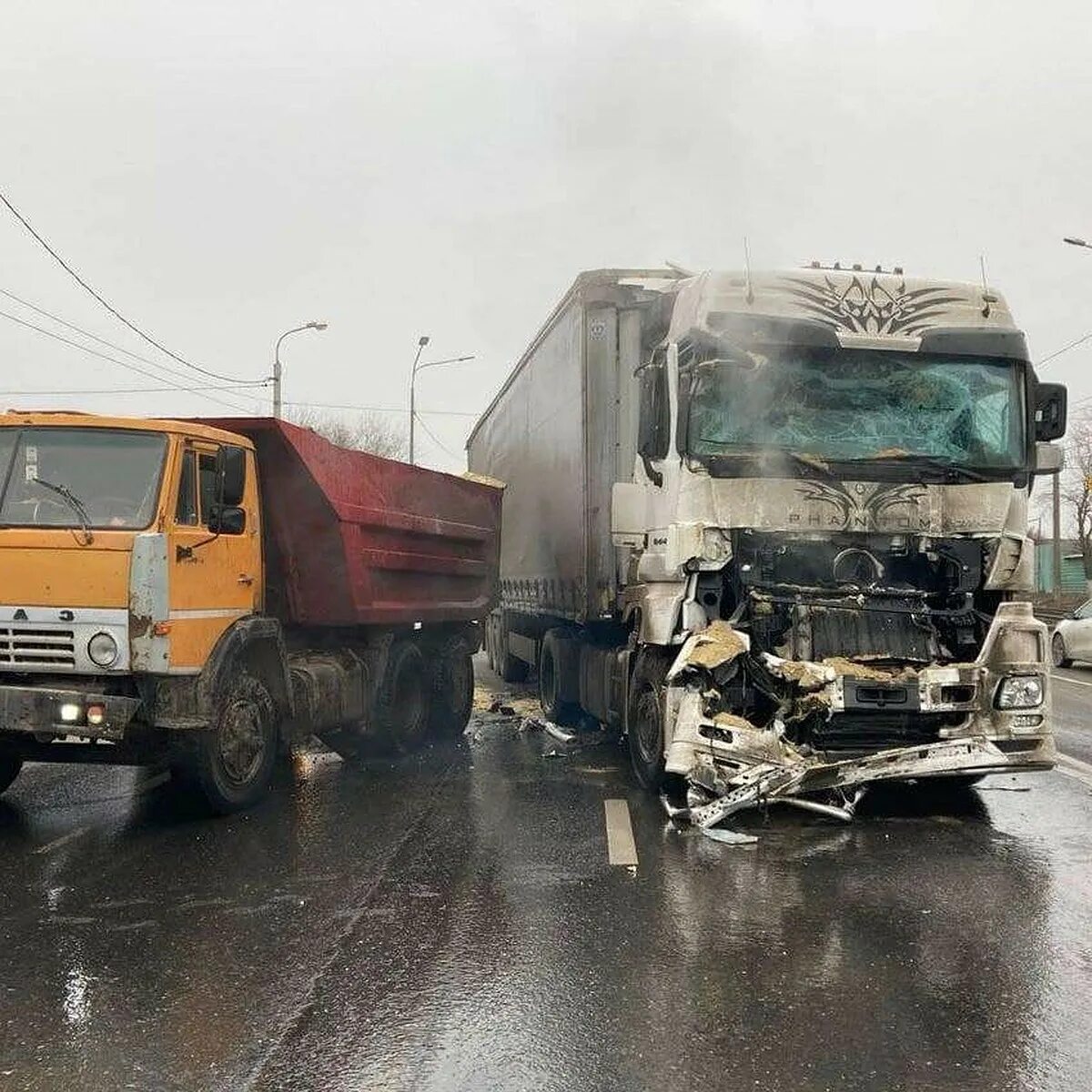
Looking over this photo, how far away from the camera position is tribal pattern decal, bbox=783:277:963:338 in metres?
7.14

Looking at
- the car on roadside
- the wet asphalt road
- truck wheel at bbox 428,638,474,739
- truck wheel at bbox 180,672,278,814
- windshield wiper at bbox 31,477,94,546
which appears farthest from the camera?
the car on roadside

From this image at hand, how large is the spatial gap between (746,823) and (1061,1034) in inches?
119

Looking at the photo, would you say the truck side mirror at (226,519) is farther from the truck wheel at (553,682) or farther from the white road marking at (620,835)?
the truck wheel at (553,682)

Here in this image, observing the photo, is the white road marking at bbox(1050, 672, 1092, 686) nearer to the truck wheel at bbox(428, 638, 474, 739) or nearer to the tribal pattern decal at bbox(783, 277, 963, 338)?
the truck wheel at bbox(428, 638, 474, 739)

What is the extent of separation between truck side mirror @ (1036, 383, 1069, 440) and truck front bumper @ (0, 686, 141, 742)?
636 cm

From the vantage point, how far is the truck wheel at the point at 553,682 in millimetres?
11016

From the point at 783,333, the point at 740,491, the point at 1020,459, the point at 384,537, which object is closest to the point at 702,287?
the point at 783,333

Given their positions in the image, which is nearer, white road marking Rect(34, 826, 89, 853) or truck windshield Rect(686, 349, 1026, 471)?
white road marking Rect(34, 826, 89, 853)

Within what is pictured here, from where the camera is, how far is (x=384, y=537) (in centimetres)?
897

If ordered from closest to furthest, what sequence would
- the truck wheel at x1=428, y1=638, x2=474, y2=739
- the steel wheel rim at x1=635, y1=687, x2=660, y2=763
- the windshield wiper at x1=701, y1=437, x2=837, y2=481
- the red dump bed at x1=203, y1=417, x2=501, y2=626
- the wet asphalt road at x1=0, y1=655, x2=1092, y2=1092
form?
1. the wet asphalt road at x1=0, y1=655, x2=1092, y2=1092
2. the windshield wiper at x1=701, y1=437, x2=837, y2=481
3. the steel wheel rim at x1=635, y1=687, x2=660, y2=763
4. the red dump bed at x1=203, y1=417, x2=501, y2=626
5. the truck wheel at x1=428, y1=638, x2=474, y2=739

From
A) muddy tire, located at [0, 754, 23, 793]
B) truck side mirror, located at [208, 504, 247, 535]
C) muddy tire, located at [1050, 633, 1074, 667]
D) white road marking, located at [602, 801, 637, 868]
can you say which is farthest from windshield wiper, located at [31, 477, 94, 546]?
muddy tire, located at [1050, 633, 1074, 667]

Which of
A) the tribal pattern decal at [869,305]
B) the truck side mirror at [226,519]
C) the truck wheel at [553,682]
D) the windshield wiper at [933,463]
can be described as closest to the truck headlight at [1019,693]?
the windshield wiper at [933,463]

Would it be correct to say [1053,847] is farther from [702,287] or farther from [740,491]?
[702,287]

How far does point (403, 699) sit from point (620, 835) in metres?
3.94
